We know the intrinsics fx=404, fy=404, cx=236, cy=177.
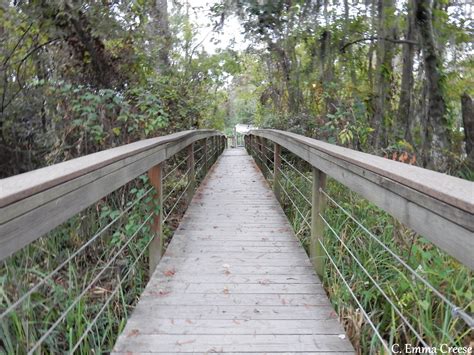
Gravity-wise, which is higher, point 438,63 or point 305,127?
point 438,63

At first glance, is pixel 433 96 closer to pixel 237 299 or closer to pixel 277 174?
pixel 277 174

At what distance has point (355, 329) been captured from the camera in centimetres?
230

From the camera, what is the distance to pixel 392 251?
2379 millimetres

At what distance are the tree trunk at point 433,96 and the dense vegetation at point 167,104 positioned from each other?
0.06 ft

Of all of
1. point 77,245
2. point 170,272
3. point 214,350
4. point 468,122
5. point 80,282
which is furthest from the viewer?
point 468,122

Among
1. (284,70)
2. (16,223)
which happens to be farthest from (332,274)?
(284,70)

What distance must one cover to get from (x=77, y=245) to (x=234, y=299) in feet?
7.64

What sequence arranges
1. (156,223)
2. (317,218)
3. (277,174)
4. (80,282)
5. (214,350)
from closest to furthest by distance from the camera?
1. (214,350)
2. (317,218)
3. (156,223)
4. (80,282)
5. (277,174)

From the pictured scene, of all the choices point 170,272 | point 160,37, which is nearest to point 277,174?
point 170,272

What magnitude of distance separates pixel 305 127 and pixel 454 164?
318 cm

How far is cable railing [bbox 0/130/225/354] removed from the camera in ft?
4.30

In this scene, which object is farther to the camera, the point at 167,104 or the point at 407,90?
the point at 407,90

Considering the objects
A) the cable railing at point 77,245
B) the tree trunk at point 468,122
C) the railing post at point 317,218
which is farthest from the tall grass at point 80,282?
the tree trunk at point 468,122

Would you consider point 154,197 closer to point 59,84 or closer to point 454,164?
point 59,84
